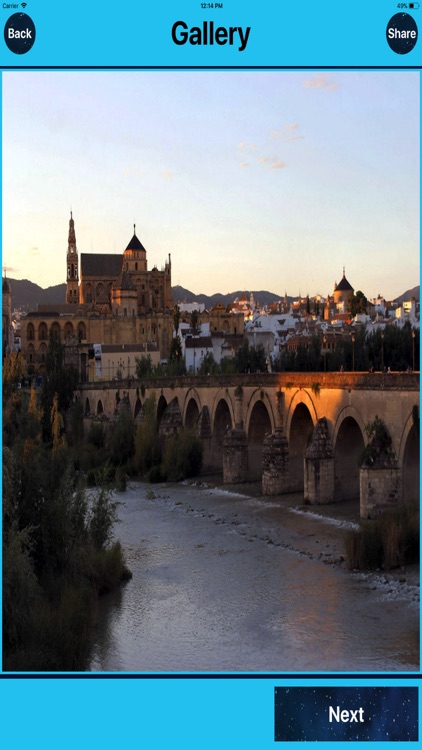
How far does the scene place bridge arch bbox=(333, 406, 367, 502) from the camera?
856 inches

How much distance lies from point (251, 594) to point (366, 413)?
6.61 m

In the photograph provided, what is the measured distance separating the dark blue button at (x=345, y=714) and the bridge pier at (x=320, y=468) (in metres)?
16.6

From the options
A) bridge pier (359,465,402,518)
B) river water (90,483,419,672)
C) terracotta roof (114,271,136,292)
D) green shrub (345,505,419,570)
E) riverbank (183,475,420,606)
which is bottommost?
river water (90,483,419,672)

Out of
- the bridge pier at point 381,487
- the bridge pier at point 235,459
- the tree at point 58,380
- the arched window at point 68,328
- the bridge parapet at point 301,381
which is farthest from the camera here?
the arched window at point 68,328

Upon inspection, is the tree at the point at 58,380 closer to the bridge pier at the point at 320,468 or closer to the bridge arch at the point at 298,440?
the bridge arch at the point at 298,440

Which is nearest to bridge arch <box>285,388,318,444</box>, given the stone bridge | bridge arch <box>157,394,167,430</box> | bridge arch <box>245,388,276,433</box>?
the stone bridge

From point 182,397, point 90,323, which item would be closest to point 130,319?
A: point 90,323

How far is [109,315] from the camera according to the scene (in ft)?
293

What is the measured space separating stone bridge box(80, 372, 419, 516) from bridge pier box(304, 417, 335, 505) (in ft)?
0.08

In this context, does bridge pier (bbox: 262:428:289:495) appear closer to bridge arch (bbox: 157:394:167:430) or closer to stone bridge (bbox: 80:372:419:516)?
stone bridge (bbox: 80:372:419:516)

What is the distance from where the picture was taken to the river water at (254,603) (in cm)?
1118

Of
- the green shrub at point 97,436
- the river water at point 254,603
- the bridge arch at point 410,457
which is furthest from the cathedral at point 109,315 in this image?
the bridge arch at point 410,457

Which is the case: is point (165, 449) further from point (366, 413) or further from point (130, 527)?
point (366, 413)

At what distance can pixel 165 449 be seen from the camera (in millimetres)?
31312
